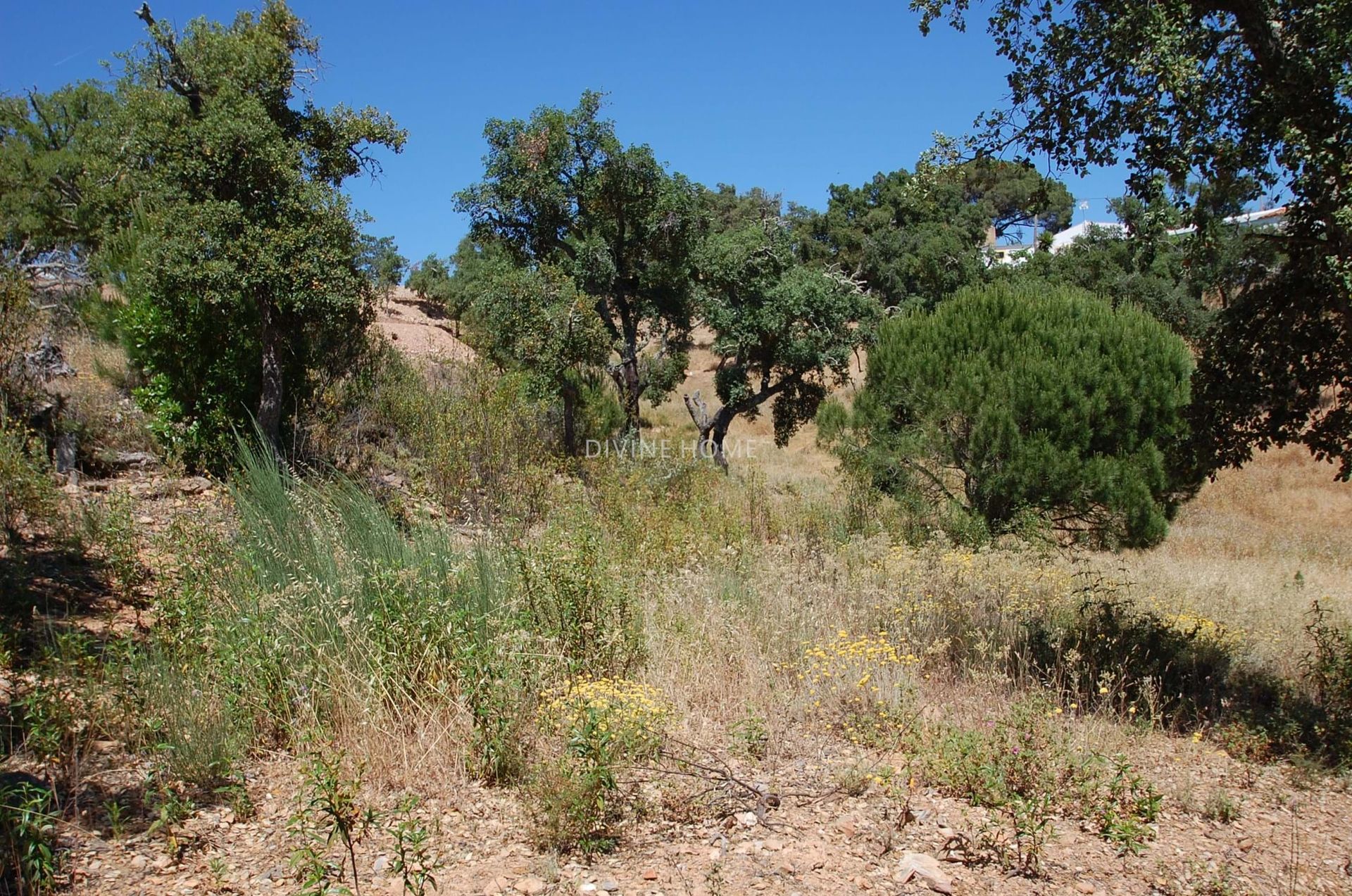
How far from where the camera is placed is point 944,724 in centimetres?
514

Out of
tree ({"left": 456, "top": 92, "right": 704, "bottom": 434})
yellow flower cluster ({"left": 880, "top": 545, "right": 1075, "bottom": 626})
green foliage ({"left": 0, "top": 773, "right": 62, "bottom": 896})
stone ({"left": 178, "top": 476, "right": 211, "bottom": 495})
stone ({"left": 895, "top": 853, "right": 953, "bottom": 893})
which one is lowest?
stone ({"left": 895, "top": 853, "right": 953, "bottom": 893})

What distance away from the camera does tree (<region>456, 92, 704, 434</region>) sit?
1606 centimetres

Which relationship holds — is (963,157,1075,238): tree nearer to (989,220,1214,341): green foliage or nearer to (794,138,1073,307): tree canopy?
(794,138,1073,307): tree canopy

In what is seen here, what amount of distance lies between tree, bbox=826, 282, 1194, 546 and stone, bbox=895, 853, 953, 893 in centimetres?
890

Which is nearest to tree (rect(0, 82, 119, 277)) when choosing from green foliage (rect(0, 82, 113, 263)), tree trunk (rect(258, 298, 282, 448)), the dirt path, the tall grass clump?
green foliage (rect(0, 82, 113, 263))

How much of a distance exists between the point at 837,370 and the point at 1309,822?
1352 centimetres

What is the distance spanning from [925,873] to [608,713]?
160cm

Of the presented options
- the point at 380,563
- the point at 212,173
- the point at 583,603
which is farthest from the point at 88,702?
the point at 212,173

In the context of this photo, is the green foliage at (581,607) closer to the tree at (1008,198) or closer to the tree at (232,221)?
the tree at (232,221)

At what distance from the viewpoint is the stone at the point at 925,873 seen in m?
3.60

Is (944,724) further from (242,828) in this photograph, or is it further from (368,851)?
(242,828)

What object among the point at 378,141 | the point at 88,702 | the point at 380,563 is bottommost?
the point at 88,702

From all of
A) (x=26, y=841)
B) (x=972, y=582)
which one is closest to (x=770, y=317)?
(x=972, y=582)

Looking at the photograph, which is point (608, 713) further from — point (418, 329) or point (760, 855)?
point (418, 329)
